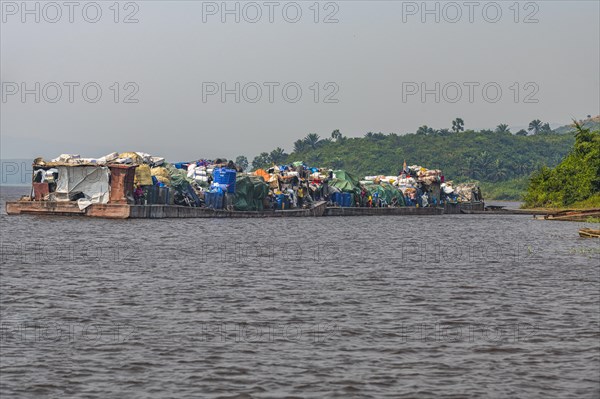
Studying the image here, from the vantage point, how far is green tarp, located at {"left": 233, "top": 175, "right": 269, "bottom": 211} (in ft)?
258

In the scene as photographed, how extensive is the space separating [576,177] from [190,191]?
40.6 meters

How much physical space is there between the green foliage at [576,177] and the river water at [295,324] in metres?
51.9

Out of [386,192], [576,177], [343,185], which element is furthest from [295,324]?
[386,192]

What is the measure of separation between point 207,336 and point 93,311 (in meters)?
4.17

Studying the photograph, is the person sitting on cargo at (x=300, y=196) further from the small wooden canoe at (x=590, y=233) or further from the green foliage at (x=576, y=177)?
the small wooden canoe at (x=590, y=233)

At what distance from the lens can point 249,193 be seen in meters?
79.5

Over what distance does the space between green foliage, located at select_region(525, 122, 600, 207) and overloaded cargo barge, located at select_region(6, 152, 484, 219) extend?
1541 centimetres

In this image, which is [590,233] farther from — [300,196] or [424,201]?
[424,201]

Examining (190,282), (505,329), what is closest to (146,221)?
(190,282)

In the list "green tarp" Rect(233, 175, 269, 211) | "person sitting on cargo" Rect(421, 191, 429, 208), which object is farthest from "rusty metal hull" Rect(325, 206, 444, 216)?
"green tarp" Rect(233, 175, 269, 211)

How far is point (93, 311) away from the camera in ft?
71.4

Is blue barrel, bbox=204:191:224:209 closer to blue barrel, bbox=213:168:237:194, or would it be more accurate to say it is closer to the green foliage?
blue barrel, bbox=213:168:237:194

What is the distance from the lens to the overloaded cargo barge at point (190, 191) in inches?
2564

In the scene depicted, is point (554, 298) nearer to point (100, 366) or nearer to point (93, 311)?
point (93, 311)
